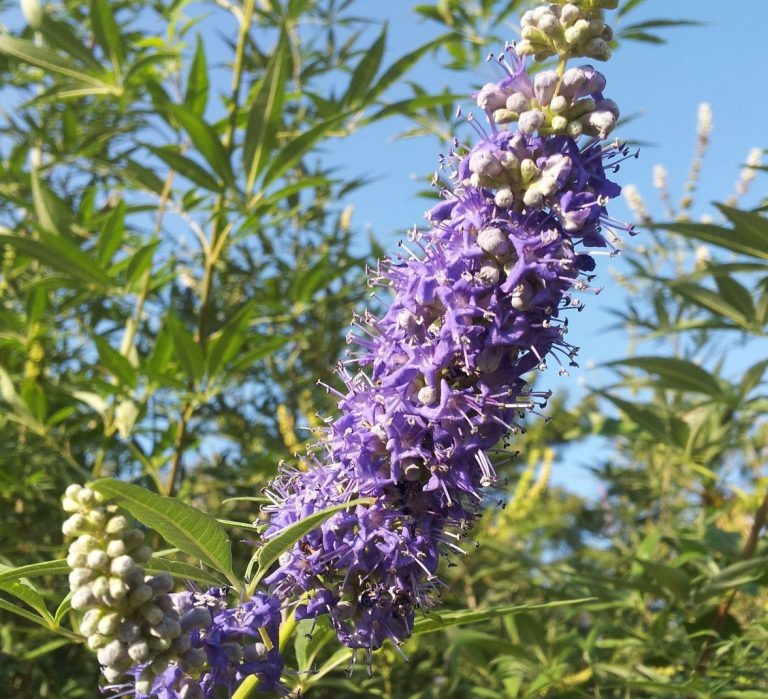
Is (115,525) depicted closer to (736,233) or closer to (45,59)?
(736,233)

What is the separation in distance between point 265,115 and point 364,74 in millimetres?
656

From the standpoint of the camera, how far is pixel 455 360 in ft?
6.13

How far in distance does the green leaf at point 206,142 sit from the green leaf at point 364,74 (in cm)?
73

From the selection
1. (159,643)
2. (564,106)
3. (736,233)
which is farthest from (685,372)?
(159,643)

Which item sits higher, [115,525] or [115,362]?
[115,525]

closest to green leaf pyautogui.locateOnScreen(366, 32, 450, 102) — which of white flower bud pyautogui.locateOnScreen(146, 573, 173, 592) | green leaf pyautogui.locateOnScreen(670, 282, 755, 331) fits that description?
green leaf pyautogui.locateOnScreen(670, 282, 755, 331)

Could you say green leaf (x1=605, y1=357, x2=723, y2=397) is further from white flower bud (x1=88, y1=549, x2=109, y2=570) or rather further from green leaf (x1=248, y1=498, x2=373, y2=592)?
white flower bud (x1=88, y1=549, x2=109, y2=570)

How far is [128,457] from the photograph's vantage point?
4.22m

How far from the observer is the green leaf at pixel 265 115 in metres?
3.20

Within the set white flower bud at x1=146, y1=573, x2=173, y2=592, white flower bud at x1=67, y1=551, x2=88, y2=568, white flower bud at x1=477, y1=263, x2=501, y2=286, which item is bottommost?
white flower bud at x1=146, y1=573, x2=173, y2=592

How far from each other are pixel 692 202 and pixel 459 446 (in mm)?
4193

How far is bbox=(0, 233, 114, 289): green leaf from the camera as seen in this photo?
3.22 m

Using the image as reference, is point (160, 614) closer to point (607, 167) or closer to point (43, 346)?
point (607, 167)

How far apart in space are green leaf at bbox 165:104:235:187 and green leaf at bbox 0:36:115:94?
1.69ft
